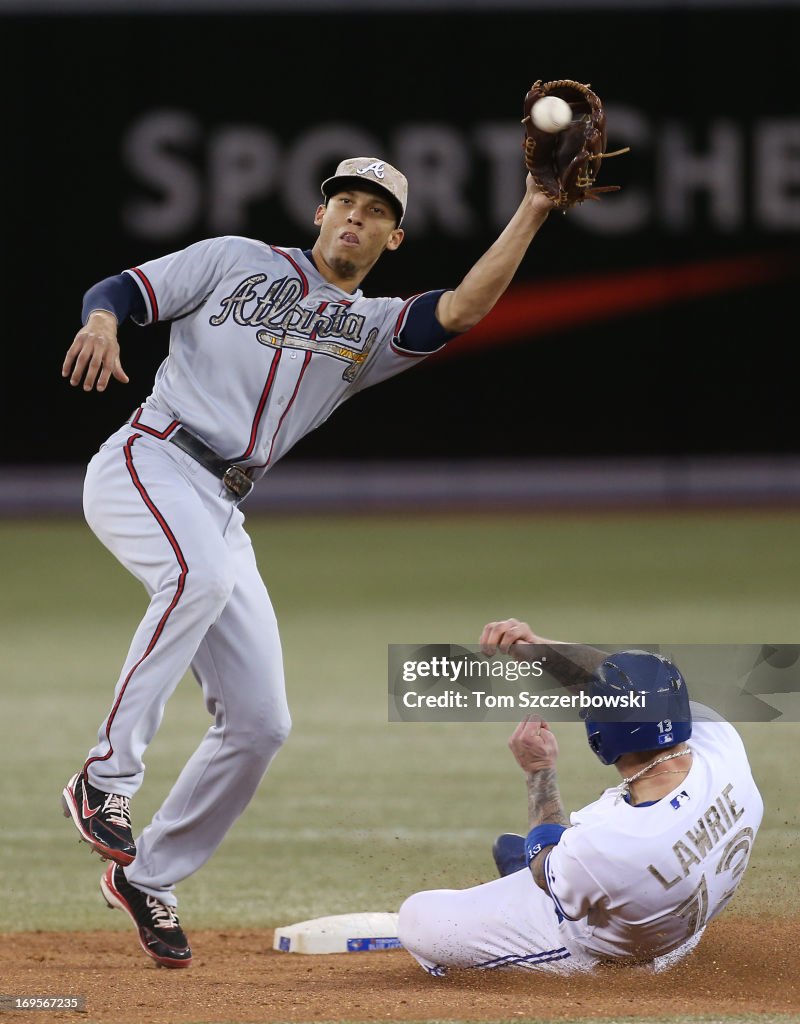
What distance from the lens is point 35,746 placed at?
802cm

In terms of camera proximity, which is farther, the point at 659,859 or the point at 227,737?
the point at 227,737

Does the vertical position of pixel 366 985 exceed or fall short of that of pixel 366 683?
it exceeds it

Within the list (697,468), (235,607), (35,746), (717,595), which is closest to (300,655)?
(35,746)

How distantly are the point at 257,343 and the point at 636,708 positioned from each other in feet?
5.31

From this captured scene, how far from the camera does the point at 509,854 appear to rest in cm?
483

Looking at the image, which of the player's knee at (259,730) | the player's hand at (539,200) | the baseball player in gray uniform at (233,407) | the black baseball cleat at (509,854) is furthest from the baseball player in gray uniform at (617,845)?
the player's hand at (539,200)

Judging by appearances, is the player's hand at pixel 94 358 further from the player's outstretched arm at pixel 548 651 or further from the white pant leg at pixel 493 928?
the white pant leg at pixel 493 928

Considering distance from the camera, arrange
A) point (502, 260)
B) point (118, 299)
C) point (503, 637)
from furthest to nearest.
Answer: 1. point (118, 299)
2. point (502, 260)
3. point (503, 637)

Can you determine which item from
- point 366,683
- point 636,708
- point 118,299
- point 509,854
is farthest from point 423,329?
point 366,683

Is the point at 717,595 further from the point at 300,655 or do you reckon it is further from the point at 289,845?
the point at 289,845

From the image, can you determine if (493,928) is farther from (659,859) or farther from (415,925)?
(659,859)

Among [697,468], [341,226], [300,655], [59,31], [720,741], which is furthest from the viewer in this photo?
[697,468]

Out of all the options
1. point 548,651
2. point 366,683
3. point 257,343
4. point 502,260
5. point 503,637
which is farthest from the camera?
point 366,683

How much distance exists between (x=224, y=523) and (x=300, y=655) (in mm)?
5738
